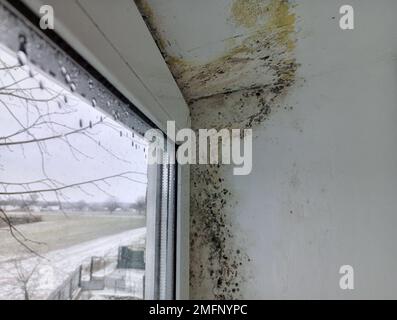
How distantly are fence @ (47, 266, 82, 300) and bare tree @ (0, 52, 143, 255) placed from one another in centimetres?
12

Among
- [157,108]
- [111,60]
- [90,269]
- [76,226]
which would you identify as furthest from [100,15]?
[90,269]

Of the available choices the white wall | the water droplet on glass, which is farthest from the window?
the white wall

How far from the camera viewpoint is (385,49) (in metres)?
1.31

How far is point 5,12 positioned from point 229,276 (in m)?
1.43

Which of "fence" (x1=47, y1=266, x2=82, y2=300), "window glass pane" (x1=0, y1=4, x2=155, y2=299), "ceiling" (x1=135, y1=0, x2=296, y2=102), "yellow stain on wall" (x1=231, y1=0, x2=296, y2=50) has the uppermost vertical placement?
"yellow stain on wall" (x1=231, y1=0, x2=296, y2=50)

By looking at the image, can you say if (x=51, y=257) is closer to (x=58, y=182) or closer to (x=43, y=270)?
(x=43, y=270)

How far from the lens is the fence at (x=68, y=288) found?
640mm

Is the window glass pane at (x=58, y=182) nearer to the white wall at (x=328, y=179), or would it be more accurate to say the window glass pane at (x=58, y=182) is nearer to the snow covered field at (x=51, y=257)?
the snow covered field at (x=51, y=257)

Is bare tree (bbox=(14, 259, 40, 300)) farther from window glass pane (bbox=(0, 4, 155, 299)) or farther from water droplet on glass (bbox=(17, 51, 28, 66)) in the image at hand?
water droplet on glass (bbox=(17, 51, 28, 66))

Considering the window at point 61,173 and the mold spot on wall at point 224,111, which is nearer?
the window at point 61,173

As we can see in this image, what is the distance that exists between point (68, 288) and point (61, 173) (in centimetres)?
28

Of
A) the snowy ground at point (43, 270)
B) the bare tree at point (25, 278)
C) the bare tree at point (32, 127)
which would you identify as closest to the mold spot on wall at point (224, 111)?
the bare tree at point (32, 127)

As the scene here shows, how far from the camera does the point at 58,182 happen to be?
0.65m

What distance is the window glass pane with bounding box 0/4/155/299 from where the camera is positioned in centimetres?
55
